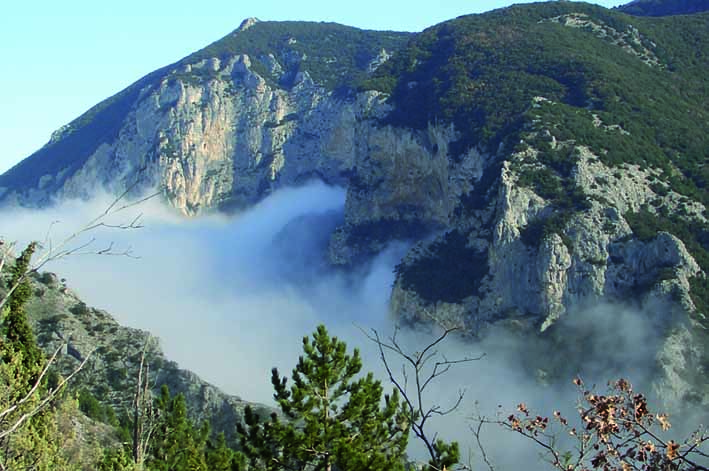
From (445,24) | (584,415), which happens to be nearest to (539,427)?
(584,415)

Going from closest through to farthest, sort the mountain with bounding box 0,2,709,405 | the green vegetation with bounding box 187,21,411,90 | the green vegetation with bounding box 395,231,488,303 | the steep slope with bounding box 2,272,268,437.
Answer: the steep slope with bounding box 2,272,268,437 → the mountain with bounding box 0,2,709,405 → the green vegetation with bounding box 395,231,488,303 → the green vegetation with bounding box 187,21,411,90

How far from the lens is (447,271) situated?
89.5 metres

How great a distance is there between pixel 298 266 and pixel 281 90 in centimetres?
4217

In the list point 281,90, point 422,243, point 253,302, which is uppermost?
point 281,90

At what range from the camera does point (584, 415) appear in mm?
9148

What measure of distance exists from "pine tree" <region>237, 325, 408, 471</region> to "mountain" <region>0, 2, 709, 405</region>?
4614cm

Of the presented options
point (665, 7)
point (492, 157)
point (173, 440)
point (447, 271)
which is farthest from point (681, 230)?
point (665, 7)

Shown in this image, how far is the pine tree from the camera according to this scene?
23.7m

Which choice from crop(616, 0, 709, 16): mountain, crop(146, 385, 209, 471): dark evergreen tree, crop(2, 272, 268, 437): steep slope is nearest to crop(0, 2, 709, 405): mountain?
crop(2, 272, 268, 437): steep slope

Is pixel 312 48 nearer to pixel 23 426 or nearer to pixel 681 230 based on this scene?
pixel 681 230

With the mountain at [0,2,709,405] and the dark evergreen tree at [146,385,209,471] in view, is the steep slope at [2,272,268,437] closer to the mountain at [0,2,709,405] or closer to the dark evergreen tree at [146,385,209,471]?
the mountain at [0,2,709,405]

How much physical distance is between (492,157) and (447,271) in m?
13.0

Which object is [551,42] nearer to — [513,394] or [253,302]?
[513,394]

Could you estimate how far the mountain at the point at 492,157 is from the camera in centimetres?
7719
